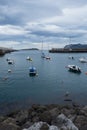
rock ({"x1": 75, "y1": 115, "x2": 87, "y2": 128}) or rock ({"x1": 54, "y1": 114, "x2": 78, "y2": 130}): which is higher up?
rock ({"x1": 54, "y1": 114, "x2": 78, "y2": 130})

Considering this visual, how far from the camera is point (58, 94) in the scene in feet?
152

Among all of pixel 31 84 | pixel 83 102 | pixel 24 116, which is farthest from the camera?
pixel 31 84

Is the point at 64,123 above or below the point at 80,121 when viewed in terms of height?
above

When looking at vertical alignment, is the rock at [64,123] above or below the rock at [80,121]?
above

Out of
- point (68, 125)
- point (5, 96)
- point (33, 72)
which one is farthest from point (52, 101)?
point (33, 72)

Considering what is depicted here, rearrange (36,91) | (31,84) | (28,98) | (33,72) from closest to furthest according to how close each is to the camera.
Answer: (28,98) < (36,91) < (31,84) < (33,72)

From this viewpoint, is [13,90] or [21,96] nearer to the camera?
[21,96]

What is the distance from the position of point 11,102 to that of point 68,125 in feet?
74.1

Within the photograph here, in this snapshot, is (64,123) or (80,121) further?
(80,121)

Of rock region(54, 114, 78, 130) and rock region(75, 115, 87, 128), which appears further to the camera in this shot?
rock region(75, 115, 87, 128)

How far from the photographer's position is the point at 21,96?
147 feet

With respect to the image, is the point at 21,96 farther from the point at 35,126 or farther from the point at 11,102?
the point at 35,126

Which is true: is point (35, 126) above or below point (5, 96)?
above

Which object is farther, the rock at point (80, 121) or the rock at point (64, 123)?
the rock at point (80, 121)
